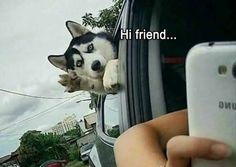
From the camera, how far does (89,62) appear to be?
3.15 ft

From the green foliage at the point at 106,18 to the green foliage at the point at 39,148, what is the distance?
27 centimetres

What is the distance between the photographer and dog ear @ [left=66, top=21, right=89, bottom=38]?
0.97 m

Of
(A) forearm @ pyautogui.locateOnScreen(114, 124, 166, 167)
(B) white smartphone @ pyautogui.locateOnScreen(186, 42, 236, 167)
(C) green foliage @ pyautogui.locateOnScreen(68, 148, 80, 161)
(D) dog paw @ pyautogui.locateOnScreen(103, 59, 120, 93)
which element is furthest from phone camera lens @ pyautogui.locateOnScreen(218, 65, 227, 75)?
(C) green foliage @ pyautogui.locateOnScreen(68, 148, 80, 161)

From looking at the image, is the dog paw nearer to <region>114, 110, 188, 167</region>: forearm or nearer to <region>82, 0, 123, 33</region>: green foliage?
<region>82, 0, 123, 33</region>: green foliage

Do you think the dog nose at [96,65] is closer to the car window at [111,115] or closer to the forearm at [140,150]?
the car window at [111,115]

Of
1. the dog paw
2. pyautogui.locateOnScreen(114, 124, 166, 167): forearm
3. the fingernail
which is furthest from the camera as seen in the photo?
the dog paw

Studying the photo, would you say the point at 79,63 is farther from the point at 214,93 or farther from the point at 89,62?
the point at 214,93

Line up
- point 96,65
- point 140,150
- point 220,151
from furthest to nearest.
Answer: point 96,65
point 140,150
point 220,151

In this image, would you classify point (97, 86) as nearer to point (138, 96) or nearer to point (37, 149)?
point (138, 96)

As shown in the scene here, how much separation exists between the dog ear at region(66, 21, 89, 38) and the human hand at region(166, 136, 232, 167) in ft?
1.68

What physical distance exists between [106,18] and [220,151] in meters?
0.54

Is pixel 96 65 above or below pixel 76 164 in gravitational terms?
above

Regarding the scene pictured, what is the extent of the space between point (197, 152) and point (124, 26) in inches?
19.8

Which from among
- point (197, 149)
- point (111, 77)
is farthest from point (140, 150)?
point (111, 77)
